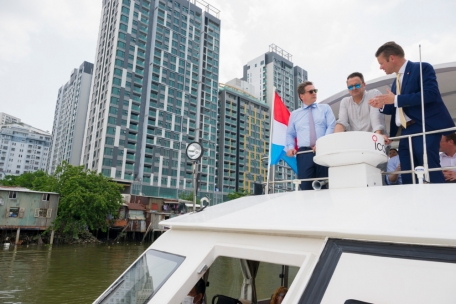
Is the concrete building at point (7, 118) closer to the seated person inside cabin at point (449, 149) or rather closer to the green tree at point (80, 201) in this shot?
the green tree at point (80, 201)

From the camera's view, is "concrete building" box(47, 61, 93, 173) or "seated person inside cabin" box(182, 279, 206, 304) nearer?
"seated person inside cabin" box(182, 279, 206, 304)

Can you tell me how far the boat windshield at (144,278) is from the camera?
6.51ft

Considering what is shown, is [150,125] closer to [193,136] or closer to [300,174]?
[193,136]

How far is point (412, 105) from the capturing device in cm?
304

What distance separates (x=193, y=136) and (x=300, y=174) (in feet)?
206

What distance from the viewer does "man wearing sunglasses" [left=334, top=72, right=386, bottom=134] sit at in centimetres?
362

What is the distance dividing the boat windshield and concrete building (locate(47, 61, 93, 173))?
8167 centimetres

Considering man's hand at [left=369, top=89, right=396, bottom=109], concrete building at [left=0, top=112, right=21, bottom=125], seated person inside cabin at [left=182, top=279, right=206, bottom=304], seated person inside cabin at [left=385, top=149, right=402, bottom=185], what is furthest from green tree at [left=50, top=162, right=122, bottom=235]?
concrete building at [left=0, top=112, right=21, bottom=125]

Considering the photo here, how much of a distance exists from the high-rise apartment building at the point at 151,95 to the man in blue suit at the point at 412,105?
5356 centimetres

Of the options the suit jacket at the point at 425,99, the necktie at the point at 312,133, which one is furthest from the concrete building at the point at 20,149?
the suit jacket at the point at 425,99

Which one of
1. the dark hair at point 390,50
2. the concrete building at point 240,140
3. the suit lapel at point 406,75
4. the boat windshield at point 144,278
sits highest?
the concrete building at point 240,140

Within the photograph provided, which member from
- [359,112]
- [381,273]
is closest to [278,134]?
[359,112]

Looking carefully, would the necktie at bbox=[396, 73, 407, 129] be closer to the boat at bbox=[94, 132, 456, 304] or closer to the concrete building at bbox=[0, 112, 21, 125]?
the boat at bbox=[94, 132, 456, 304]

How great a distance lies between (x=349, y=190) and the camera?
8.44 ft
